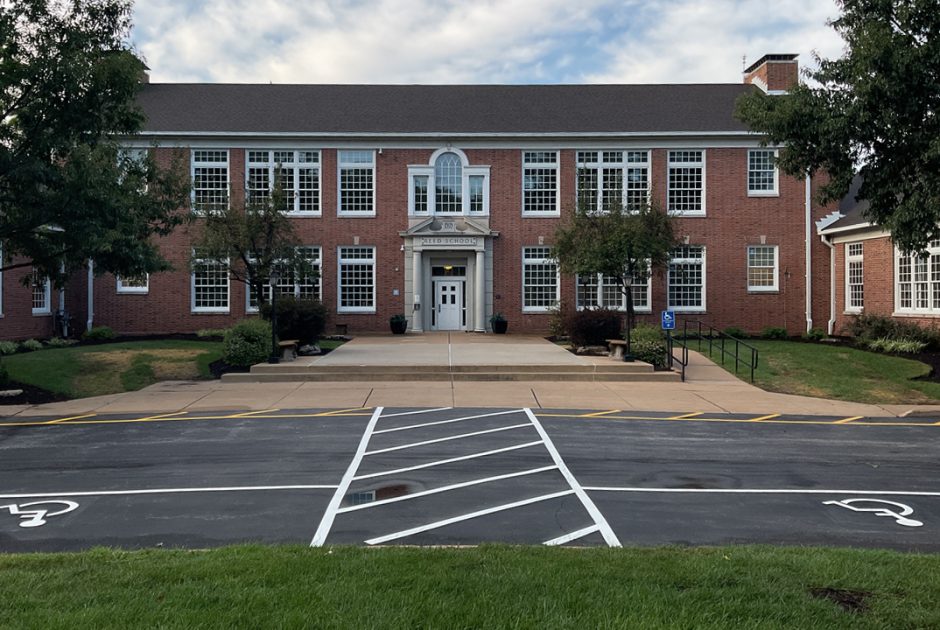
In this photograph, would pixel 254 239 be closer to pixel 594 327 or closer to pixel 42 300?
pixel 42 300

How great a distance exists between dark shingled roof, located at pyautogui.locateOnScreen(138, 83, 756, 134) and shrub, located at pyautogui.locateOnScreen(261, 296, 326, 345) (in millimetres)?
10638

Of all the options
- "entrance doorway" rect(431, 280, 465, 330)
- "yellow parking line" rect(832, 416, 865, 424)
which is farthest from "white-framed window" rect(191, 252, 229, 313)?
"yellow parking line" rect(832, 416, 865, 424)

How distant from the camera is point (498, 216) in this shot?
31.2 m

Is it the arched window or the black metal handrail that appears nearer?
the black metal handrail

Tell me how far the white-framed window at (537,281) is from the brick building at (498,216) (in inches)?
1.8

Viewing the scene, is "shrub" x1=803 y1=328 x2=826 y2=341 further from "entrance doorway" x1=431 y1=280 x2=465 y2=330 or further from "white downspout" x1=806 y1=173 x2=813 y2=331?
"entrance doorway" x1=431 y1=280 x2=465 y2=330

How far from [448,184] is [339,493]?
969 inches

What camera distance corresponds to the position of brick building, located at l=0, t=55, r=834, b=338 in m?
30.8

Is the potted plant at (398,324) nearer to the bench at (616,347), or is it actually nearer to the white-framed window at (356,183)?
the white-framed window at (356,183)

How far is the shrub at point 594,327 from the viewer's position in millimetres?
23406

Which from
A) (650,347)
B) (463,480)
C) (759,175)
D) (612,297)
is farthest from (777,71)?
(463,480)

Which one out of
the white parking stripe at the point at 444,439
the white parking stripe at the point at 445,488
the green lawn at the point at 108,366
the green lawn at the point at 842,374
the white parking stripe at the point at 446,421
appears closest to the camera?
the white parking stripe at the point at 445,488

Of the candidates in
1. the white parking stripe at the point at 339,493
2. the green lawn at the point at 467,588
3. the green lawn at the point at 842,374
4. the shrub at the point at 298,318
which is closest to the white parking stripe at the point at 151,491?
the white parking stripe at the point at 339,493

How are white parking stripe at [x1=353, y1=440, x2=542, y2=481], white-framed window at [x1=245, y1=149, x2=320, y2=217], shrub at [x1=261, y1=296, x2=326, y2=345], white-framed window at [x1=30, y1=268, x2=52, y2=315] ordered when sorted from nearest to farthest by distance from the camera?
white parking stripe at [x1=353, y1=440, x2=542, y2=481] < shrub at [x1=261, y1=296, x2=326, y2=345] < white-framed window at [x1=30, y1=268, x2=52, y2=315] < white-framed window at [x1=245, y1=149, x2=320, y2=217]
